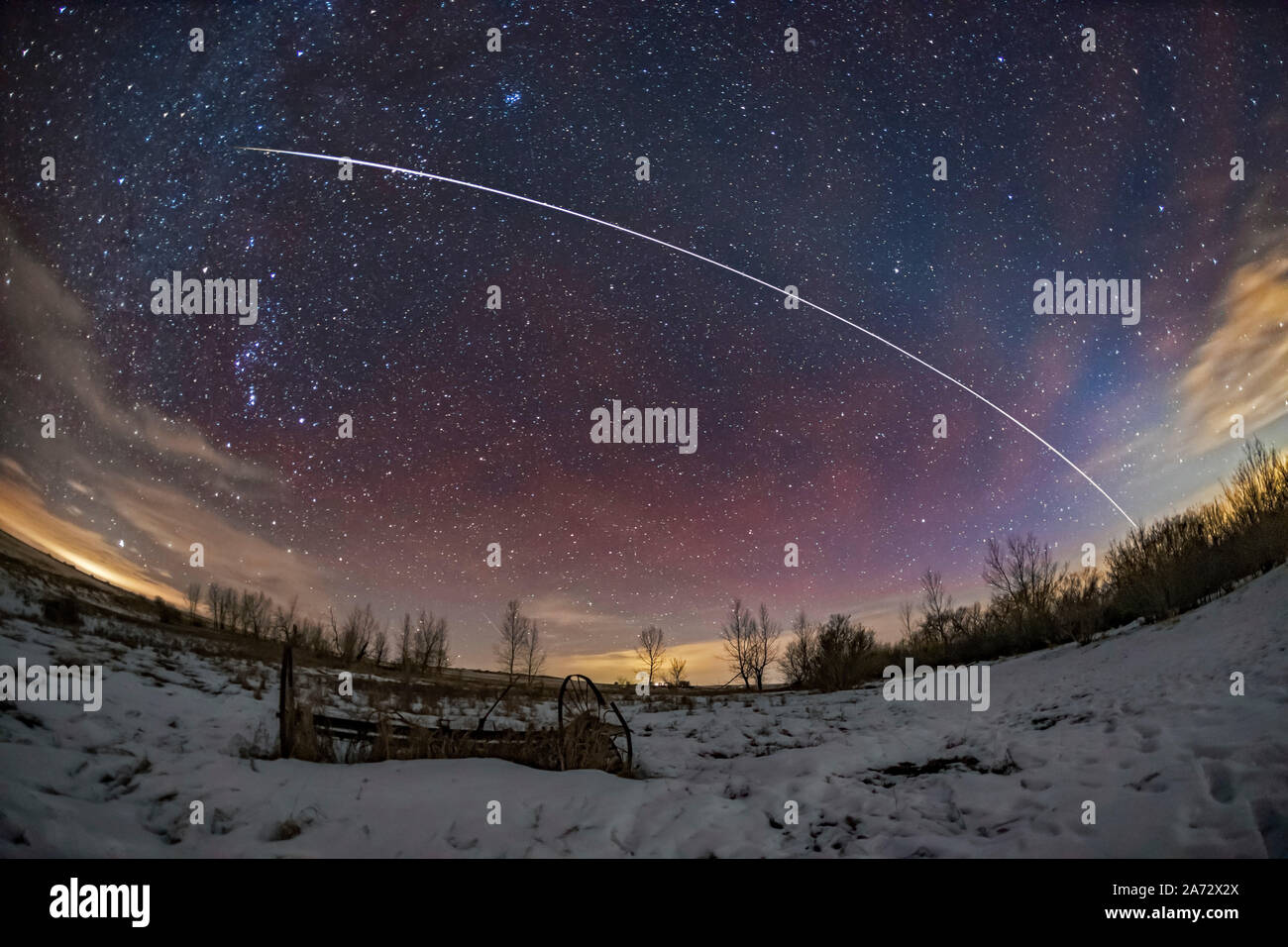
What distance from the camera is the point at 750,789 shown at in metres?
6.03

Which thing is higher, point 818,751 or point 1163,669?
point 1163,669

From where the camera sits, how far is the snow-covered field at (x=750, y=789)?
392 centimetres

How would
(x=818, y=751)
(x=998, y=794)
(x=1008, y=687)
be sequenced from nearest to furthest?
(x=998, y=794) → (x=818, y=751) → (x=1008, y=687)

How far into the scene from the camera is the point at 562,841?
4480 millimetres

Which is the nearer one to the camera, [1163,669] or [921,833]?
[921,833]

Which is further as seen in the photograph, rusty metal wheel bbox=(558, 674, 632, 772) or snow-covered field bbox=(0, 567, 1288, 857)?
rusty metal wheel bbox=(558, 674, 632, 772)

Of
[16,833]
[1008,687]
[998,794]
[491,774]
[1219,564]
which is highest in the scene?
[1219,564]

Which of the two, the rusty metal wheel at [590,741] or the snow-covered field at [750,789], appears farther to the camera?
the rusty metal wheel at [590,741]

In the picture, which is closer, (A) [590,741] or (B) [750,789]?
(B) [750,789]

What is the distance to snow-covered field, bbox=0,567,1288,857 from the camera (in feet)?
12.8
